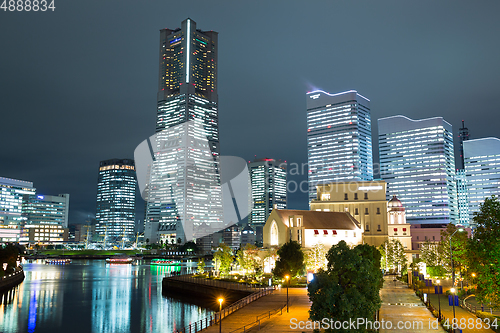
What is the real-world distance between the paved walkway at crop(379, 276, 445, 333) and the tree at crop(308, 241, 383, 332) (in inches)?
423

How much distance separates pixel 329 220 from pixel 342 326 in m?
84.4

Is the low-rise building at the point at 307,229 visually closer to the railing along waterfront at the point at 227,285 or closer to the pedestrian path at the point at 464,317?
the railing along waterfront at the point at 227,285

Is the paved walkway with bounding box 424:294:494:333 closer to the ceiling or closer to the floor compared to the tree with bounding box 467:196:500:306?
closer to the floor

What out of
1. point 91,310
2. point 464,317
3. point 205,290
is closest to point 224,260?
point 205,290

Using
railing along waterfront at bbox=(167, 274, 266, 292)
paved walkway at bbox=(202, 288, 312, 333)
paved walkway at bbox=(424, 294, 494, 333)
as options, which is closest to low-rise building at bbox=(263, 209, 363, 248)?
railing along waterfront at bbox=(167, 274, 266, 292)

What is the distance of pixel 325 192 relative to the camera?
137625 mm

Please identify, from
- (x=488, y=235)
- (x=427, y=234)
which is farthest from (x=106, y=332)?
(x=427, y=234)

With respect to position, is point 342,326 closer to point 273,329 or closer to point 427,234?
point 273,329

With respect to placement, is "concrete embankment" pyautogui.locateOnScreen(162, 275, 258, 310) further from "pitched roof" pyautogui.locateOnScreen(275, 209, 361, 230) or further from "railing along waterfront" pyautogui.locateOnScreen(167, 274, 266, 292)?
"pitched roof" pyautogui.locateOnScreen(275, 209, 361, 230)

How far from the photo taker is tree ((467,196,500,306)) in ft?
132

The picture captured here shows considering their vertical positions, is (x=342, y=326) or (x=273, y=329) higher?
(x=342, y=326)

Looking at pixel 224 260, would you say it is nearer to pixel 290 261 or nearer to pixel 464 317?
pixel 290 261

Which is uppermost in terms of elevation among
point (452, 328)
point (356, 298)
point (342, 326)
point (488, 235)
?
point (488, 235)

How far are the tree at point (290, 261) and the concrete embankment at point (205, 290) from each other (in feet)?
20.8
